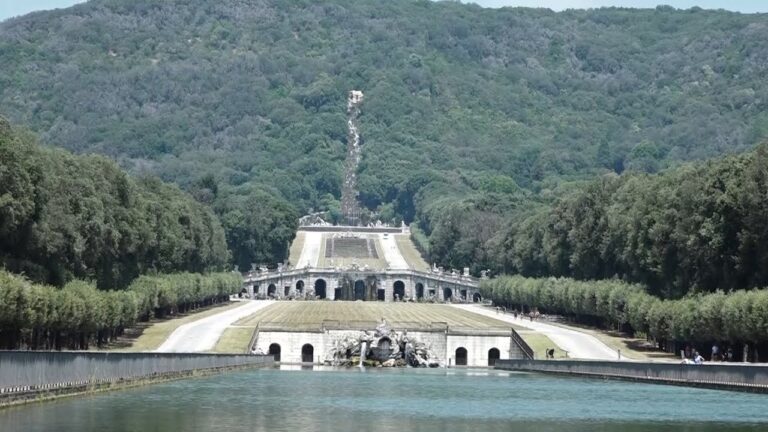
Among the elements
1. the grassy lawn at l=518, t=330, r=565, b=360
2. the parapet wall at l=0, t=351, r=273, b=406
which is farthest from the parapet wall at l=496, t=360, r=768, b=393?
the parapet wall at l=0, t=351, r=273, b=406

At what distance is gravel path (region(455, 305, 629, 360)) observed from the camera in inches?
4222

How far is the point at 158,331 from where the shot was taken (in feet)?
389

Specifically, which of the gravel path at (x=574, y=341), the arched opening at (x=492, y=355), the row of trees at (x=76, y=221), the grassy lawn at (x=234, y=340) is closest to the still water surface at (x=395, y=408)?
the row of trees at (x=76, y=221)

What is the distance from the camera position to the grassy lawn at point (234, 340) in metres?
113

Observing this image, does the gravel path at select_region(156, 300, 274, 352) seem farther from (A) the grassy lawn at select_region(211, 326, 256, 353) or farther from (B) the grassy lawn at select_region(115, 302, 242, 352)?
(B) the grassy lawn at select_region(115, 302, 242, 352)

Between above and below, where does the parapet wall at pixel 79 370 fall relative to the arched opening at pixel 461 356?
below

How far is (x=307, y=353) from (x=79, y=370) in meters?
58.7

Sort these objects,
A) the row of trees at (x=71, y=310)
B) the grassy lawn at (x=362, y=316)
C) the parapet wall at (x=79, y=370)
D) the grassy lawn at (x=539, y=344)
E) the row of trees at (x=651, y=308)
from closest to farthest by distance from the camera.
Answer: the parapet wall at (x=79, y=370) < the row of trees at (x=71, y=310) < the row of trees at (x=651, y=308) < the grassy lawn at (x=539, y=344) < the grassy lawn at (x=362, y=316)

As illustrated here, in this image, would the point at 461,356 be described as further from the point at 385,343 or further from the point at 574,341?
the point at 574,341

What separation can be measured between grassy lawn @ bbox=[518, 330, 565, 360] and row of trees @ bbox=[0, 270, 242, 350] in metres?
24.3

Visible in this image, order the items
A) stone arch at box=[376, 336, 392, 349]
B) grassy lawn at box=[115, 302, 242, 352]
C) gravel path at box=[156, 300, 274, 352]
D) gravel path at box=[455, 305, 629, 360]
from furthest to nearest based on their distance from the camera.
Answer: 1. stone arch at box=[376, 336, 392, 349]
2. gravel path at box=[156, 300, 274, 352]
3. gravel path at box=[455, 305, 629, 360]
4. grassy lawn at box=[115, 302, 242, 352]

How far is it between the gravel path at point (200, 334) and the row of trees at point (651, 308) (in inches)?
948

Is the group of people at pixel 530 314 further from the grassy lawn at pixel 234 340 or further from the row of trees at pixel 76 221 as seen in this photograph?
the grassy lawn at pixel 234 340

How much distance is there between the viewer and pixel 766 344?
8956 centimetres
